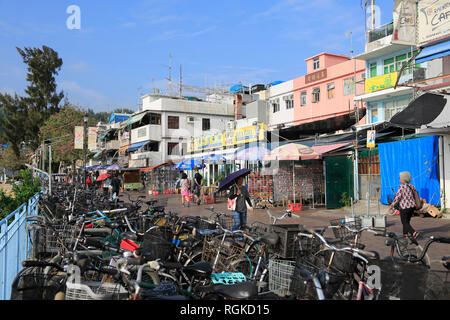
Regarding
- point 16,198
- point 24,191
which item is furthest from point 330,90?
point 16,198

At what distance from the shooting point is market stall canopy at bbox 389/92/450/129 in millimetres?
11773

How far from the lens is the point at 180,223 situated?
6.15 m

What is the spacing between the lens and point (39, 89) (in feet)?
138

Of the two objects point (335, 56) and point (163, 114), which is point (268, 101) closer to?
point (335, 56)

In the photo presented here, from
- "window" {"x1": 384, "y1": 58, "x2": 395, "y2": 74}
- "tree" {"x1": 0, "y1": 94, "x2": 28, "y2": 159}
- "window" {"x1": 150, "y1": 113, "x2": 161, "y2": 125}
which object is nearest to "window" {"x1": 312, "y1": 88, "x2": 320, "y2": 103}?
"window" {"x1": 384, "y1": 58, "x2": 395, "y2": 74}

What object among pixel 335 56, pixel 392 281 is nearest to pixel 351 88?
pixel 335 56

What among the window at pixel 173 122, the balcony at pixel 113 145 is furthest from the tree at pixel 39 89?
the window at pixel 173 122

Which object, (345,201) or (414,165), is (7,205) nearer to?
(345,201)

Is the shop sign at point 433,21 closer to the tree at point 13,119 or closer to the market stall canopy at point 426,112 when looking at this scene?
the market stall canopy at point 426,112

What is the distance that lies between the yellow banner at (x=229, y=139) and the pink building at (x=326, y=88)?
5489mm

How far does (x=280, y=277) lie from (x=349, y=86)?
24682 mm

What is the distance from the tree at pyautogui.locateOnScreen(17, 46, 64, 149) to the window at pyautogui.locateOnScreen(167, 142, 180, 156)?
615 inches

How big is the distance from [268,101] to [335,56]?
7141 millimetres

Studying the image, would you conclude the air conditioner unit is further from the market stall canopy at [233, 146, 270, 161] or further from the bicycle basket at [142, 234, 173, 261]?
the bicycle basket at [142, 234, 173, 261]
